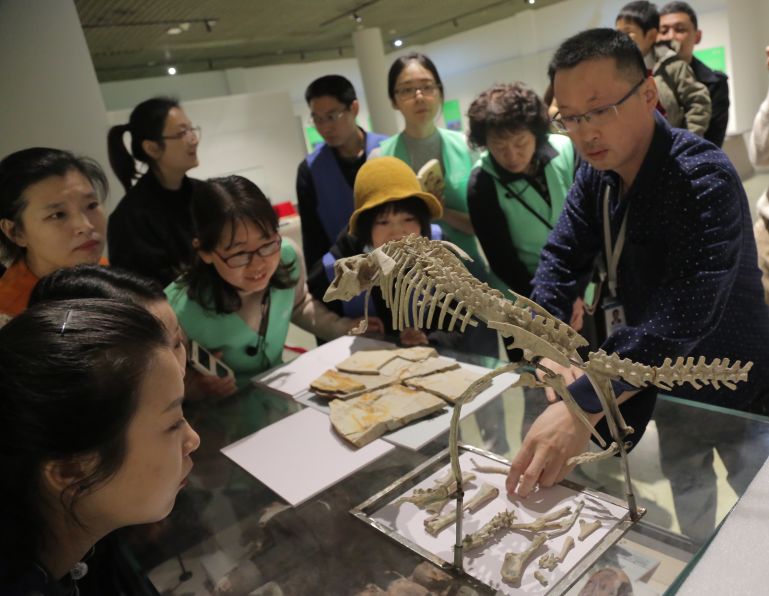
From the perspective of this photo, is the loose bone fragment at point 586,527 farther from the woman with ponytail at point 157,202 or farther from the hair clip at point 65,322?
the woman with ponytail at point 157,202

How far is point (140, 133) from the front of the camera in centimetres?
281

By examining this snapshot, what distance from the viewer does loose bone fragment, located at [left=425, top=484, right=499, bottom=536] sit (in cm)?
128

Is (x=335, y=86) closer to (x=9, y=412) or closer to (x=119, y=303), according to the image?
(x=119, y=303)

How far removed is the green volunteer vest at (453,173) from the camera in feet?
9.82

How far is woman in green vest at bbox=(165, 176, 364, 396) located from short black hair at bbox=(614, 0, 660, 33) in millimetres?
2419

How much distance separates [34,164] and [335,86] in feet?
4.90

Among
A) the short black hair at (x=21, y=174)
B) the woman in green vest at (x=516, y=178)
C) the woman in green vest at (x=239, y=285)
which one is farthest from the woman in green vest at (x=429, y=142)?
the short black hair at (x=21, y=174)

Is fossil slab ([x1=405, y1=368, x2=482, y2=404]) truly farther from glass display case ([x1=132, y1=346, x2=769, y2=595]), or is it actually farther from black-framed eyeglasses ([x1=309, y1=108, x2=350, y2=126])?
black-framed eyeglasses ([x1=309, y1=108, x2=350, y2=126])

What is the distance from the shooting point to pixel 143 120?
2799 mm

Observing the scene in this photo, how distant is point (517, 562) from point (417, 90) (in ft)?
7.84

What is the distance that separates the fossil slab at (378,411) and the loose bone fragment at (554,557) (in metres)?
0.64

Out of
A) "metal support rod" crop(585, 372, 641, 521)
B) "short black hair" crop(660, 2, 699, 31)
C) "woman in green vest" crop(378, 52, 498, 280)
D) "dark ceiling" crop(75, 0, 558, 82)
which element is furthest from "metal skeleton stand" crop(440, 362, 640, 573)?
"dark ceiling" crop(75, 0, 558, 82)

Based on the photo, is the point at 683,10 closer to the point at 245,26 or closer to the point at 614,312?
the point at 614,312

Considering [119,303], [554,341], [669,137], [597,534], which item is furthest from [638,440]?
[119,303]
